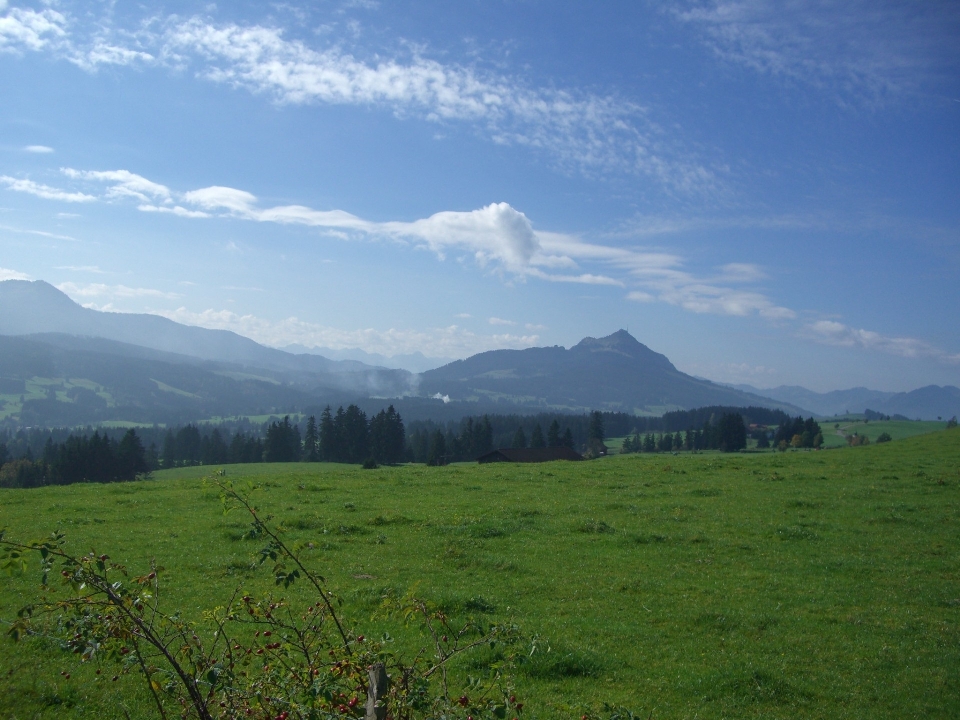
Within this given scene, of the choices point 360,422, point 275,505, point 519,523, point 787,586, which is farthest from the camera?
point 360,422

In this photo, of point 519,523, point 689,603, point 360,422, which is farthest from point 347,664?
point 360,422

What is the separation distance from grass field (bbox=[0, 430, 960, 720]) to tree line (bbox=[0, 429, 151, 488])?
48.6 meters

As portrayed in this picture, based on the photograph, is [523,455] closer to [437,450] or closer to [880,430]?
[437,450]

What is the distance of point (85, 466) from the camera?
6950 cm

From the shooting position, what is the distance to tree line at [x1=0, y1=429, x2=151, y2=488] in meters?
69.0

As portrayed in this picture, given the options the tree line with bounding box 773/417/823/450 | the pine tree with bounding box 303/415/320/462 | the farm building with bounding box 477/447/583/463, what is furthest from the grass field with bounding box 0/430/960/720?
the pine tree with bounding box 303/415/320/462

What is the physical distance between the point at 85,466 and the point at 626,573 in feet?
240

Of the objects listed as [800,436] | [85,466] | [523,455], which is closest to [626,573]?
[523,455]

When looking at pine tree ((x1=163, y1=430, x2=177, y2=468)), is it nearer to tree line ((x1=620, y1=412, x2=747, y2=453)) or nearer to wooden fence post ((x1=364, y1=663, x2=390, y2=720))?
tree line ((x1=620, y1=412, x2=747, y2=453))

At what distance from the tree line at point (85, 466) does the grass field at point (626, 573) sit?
159ft

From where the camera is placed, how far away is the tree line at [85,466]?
6900 cm

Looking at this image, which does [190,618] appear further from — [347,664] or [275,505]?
[275,505]

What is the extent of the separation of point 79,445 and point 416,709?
8108 cm

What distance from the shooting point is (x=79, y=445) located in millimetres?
Result: 70312
